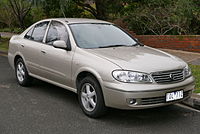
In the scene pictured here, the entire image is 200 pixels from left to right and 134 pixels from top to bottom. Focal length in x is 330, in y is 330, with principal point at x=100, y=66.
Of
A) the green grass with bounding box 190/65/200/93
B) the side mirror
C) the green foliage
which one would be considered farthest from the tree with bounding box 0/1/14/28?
the side mirror

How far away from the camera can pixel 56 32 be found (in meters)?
6.11

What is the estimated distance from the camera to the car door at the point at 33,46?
634 centimetres

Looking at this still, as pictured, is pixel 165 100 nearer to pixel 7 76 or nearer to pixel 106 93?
pixel 106 93

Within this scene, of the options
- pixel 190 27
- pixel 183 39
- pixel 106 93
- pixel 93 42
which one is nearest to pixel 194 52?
pixel 183 39

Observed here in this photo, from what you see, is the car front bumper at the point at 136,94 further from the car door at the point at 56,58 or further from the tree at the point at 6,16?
the tree at the point at 6,16

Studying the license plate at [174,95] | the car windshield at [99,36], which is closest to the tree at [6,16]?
the car windshield at [99,36]

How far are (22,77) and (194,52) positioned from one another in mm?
5603

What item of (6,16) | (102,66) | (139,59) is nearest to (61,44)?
(102,66)

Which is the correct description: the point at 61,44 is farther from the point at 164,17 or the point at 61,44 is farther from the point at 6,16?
the point at 6,16

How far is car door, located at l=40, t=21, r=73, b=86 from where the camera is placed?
5496 millimetres

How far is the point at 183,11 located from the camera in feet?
36.0

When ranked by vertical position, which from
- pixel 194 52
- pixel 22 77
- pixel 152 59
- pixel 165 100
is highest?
pixel 152 59

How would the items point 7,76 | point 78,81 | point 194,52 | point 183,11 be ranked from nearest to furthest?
point 78,81 < point 7,76 < point 194,52 < point 183,11

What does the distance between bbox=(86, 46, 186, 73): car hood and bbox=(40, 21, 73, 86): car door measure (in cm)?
50
